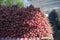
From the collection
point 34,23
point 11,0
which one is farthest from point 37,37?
point 11,0

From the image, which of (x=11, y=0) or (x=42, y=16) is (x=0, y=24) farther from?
(x=11, y=0)

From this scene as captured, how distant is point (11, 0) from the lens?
9219 mm

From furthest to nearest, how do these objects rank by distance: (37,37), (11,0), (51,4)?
1. (51,4)
2. (11,0)
3. (37,37)

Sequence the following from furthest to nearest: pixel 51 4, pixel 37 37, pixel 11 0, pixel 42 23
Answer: pixel 51 4
pixel 11 0
pixel 42 23
pixel 37 37

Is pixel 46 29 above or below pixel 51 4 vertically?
below

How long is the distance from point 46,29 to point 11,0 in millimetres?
2716

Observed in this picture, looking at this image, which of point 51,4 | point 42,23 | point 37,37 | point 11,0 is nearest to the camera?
point 37,37

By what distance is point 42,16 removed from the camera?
7.19 m

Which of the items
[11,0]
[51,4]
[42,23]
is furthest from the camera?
[51,4]

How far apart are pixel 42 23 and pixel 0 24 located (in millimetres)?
1164

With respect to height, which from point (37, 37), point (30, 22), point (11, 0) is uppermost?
point (11, 0)

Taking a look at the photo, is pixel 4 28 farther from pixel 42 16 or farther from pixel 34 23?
pixel 42 16

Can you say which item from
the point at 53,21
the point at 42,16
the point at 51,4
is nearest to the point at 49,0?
the point at 51,4

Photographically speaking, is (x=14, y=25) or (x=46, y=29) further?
(x=46, y=29)
